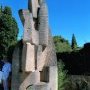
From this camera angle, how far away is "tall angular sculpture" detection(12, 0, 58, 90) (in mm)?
10609

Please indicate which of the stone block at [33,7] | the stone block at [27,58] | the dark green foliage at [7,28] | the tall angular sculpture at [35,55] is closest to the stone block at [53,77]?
the tall angular sculpture at [35,55]

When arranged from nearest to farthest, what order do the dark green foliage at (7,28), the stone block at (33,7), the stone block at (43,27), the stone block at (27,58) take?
1. the stone block at (27,58)
2. the stone block at (43,27)
3. the stone block at (33,7)
4. the dark green foliage at (7,28)

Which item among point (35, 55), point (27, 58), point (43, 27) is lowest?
point (27, 58)

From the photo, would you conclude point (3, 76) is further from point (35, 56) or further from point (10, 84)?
point (35, 56)

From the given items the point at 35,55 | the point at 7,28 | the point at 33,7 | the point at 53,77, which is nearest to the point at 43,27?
the point at 33,7

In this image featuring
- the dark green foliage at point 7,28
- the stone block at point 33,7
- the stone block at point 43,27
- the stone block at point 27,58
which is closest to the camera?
the stone block at point 27,58

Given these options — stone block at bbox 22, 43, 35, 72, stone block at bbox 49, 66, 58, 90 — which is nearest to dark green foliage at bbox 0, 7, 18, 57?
stone block at bbox 49, 66, 58, 90

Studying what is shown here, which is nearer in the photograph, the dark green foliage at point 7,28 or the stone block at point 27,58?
the stone block at point 27,58

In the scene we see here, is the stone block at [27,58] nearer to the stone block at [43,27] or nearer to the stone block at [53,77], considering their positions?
the stone block at [43,27]

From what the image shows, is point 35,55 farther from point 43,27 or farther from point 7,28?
point 7,28

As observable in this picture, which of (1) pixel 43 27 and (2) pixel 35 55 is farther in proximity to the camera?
(1) pixel 43 27

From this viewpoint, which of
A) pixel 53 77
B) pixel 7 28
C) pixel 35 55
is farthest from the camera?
pixel 7 28

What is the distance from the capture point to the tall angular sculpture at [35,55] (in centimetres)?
1061

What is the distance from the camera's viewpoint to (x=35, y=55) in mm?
10898
